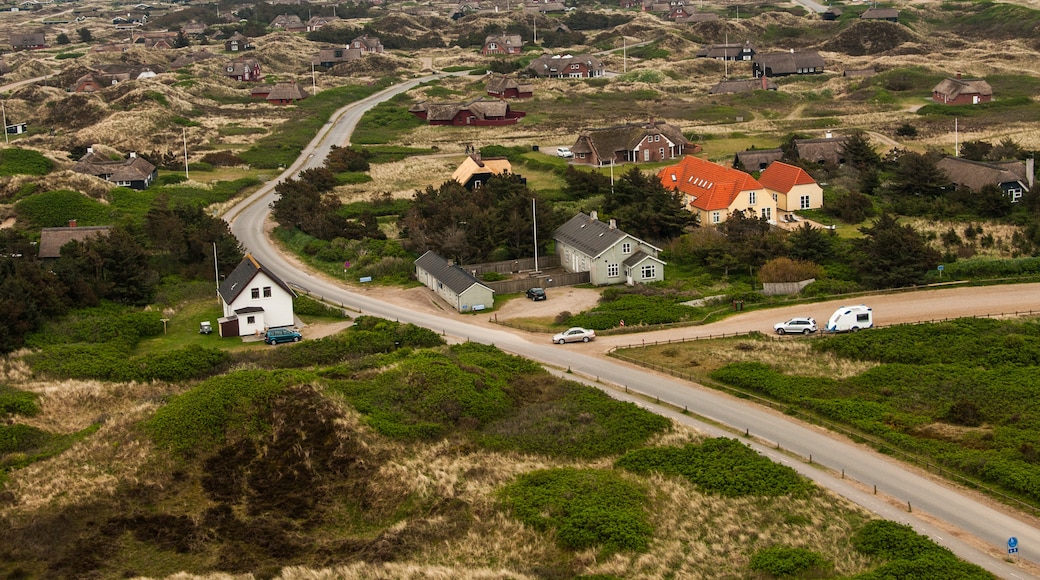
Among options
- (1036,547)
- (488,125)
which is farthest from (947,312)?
(488,125)

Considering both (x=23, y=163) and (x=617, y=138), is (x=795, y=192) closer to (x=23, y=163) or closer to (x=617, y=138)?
(x=617, y=138)

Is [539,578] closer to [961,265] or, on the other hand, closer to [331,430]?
[331,430]

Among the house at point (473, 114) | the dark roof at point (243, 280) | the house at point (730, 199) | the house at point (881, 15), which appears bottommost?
the dark roof at point (243, 280)

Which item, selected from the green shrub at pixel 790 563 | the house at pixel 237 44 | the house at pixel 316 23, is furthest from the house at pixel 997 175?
the house at pixel 316 23

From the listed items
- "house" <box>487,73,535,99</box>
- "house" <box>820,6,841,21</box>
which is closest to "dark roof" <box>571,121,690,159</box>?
"house" <box>487,73,535,99</box>

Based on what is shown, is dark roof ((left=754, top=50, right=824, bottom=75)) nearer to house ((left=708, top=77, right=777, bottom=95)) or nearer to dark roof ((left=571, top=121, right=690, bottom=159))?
house ((left=708, top=77, right=777, bottom=95))

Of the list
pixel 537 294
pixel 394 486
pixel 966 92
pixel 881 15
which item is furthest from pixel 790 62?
pixel 394 486

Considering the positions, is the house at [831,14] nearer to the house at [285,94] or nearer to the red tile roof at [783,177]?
the house at [285,94]
